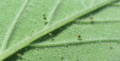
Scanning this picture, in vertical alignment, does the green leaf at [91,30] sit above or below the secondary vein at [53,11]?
below

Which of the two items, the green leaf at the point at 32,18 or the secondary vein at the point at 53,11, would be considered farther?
the secondary vein at the point at 53,11

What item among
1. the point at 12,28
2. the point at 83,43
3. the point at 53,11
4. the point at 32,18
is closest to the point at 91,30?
the point at 83,43

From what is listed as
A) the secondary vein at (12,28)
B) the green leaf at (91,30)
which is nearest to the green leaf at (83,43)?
the green leaf at (91,30)

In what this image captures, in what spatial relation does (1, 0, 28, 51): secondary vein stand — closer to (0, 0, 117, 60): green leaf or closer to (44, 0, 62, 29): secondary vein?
A: (0, 0, 117, 60): green leaf

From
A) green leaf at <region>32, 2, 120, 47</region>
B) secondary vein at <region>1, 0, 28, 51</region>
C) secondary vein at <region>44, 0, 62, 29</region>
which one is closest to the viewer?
secondary vein at <region>1, 0, 28, 51</region>

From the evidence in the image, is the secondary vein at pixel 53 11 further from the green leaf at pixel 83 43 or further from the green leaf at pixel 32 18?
the green leaf at pixel 83 43

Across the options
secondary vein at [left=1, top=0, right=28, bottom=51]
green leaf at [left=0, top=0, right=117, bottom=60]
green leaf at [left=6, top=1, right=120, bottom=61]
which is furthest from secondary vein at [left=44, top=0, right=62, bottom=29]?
secondary vein at [left=1, top=0, right=28, bottom=51]

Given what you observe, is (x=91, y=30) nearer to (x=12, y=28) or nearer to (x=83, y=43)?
(x=83, y=43)

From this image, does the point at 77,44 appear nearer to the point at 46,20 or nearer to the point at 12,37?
the point at 46,20
